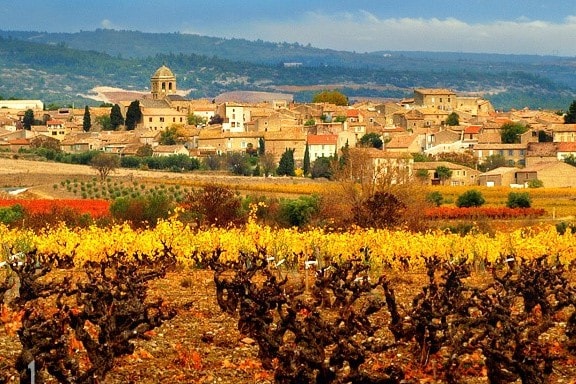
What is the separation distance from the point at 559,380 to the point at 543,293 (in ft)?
9.81

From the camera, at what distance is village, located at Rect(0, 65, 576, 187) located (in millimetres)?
65750

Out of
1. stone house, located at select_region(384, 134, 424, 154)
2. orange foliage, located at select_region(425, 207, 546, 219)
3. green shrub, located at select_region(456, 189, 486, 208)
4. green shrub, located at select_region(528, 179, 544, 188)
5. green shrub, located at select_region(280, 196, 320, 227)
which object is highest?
green shrub, located at select_region(280, 196, 320, 227)

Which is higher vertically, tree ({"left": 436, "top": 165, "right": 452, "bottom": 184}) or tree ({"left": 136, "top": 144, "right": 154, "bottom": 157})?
tree ({"left": 436, "top": 165, "right": 452, "bottom": 184})

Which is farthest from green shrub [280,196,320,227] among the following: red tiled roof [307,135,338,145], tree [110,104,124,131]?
tree [110,104,124,131]

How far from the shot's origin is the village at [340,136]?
6575cm

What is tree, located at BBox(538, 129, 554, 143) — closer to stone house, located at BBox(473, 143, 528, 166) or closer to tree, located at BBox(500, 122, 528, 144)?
tree, located at BBox(500, 122, 528, 144)

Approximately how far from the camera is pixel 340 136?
284 ft

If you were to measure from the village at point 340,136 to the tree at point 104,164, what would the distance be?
7.02 meters

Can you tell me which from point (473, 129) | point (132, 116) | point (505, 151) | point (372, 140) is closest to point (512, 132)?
point (473, 129)

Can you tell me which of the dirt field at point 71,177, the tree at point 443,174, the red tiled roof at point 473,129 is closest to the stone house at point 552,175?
the tree at point 443,174

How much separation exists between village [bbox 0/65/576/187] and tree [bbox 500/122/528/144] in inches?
15.6

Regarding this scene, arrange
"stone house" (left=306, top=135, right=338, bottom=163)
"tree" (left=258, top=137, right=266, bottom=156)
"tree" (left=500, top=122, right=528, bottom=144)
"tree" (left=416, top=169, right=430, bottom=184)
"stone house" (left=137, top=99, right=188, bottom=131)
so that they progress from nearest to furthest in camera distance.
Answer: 1. "tree" (left=416, top=169, right=430, bottom=184)
2. "tree" (left=500, top=122, right=528, bottom=144)
3. "stone house" (left=306, top=135, right=338, bottom=163)
4. "tree" (left=258, top=137, right=266, bottom=156)
5. "stone house" (left=137, top=99, right=188, bottom=131)

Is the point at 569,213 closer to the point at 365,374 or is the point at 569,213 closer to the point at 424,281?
the point at 424,281

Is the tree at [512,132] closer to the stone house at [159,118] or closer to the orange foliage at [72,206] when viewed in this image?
the stone house at [159,118]
